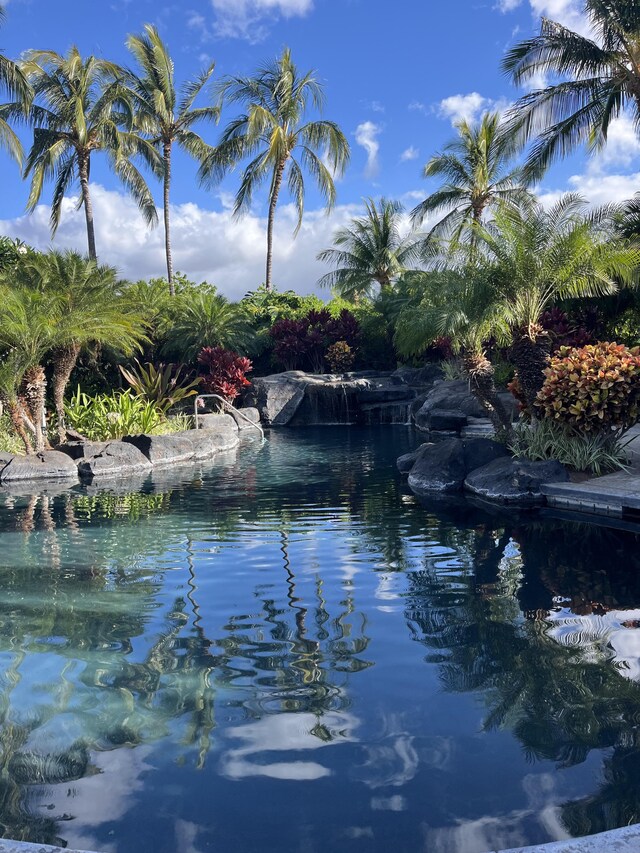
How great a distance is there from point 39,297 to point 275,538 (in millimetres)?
9632

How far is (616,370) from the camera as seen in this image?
1017cm

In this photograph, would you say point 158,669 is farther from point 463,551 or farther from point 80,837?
point 463,551

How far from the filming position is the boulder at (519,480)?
10.1m

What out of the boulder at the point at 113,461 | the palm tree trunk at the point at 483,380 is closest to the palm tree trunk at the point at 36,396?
the boulder at the point at 113,461

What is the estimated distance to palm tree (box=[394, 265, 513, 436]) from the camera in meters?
11.4

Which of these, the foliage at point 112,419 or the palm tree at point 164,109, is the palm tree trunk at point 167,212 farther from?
the foliage at point 112,419

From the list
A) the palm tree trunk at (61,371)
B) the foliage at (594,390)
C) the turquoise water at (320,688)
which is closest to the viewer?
the turquoise water at (320,688)

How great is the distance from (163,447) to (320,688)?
39.8 feet

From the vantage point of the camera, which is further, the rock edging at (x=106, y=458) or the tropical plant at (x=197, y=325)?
the tropical plant at (x=197, y=325)

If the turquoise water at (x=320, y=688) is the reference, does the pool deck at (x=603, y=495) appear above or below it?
above

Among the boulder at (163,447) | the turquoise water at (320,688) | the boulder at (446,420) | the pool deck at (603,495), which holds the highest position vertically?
the boulder at (446,420)

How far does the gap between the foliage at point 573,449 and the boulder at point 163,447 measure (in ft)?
25.4

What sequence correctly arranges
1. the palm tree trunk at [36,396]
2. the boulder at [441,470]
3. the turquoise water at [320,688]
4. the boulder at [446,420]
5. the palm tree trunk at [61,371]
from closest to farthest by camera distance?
the turquoise water at [320,688], the boulder at [441,470], the palm tree trunk at [36,396], the palm tree trunk at [61,371], the boulder at [446,420]

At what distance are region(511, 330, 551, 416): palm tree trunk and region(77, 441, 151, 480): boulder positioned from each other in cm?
790
